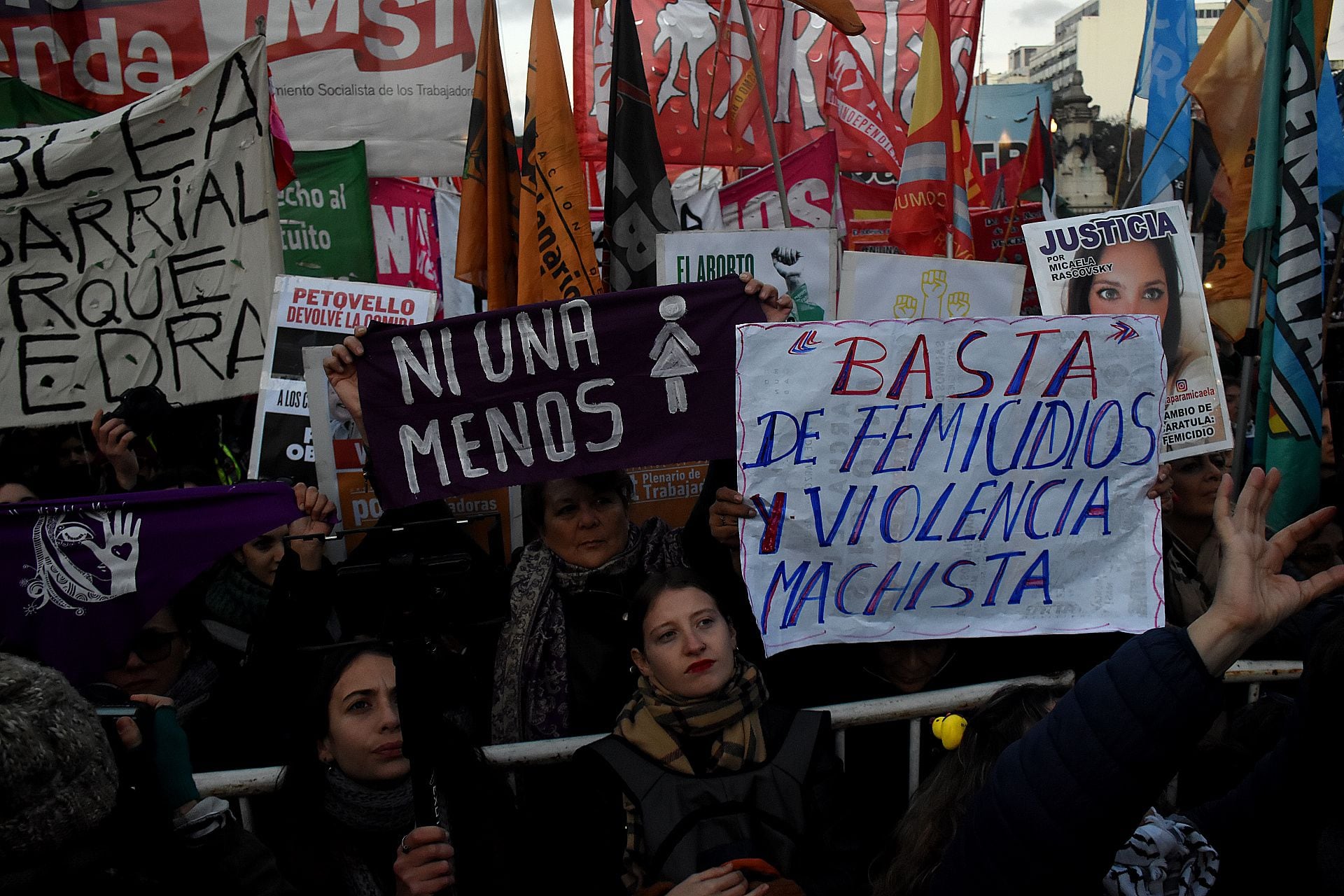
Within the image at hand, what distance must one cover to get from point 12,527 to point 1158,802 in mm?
3226

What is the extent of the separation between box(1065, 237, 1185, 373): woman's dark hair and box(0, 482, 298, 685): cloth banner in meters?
2.89

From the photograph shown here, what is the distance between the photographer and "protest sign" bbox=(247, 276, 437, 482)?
3.59m

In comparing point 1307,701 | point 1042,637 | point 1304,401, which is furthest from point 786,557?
point 1304,401

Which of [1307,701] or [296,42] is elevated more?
[296,42]

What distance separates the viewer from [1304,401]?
3217 mm

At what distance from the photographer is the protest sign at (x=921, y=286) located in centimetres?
376

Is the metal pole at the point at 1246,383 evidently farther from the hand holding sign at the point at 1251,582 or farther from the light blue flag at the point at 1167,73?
the light blue flag at the point at 1167,73

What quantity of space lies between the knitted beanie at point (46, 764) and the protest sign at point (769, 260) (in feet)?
A: 8.73

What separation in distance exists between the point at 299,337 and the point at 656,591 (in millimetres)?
2012

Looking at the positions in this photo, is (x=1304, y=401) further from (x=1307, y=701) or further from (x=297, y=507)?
(x=297, y=507)

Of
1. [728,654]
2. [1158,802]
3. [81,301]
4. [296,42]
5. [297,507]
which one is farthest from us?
[296,42]

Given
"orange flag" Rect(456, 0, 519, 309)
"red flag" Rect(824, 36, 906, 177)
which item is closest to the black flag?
"orange flag" Rect(456, 0, 519, 309)

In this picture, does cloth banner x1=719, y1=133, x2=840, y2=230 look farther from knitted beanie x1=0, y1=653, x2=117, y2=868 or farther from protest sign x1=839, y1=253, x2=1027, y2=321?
knitted beanie x1=0, y1=653, x2=117, y2=868

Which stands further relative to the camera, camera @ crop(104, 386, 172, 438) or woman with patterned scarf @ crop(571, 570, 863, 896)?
camera @ crop(104, 386, 172, 438)
